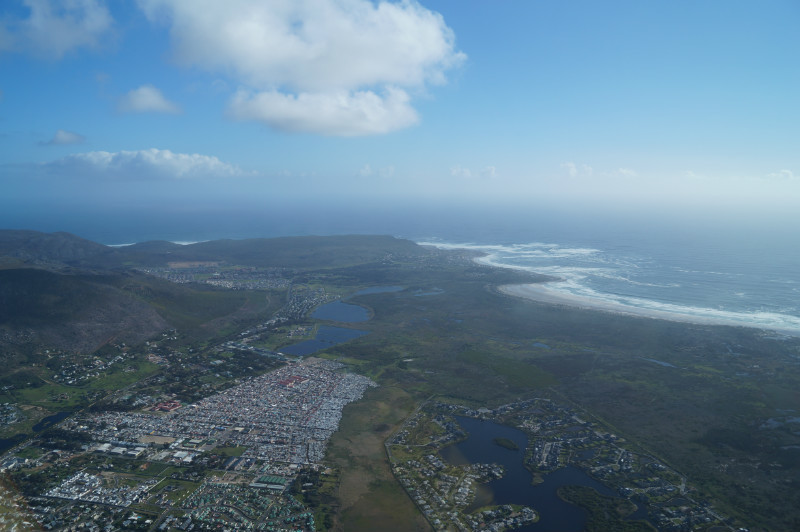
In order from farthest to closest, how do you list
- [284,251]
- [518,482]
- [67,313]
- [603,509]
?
1. [284,251]
2. [67,313]
3. [518,482]
4. [603,509]

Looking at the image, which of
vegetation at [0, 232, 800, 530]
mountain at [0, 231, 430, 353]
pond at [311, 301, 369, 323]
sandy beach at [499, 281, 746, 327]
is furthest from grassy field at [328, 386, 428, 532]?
sandy beach at [499, 281, 746, 327]

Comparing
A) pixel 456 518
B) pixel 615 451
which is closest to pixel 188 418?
pixel 456 518

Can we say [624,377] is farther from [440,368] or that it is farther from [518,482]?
[518,482]

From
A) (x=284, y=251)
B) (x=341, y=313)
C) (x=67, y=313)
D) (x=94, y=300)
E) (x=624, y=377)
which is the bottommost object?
(x=624, y=377)

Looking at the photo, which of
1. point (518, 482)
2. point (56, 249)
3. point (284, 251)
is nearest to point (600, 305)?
point (518, 482)

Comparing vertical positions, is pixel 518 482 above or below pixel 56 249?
below

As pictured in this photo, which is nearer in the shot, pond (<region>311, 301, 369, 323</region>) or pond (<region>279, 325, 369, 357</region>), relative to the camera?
pond (<region>279, 325, 369, 357</region>)

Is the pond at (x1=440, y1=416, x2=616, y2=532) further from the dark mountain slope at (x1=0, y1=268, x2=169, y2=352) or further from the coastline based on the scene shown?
the dark mountain slope at (x1=0, y1=268, x2=169, y2=352)

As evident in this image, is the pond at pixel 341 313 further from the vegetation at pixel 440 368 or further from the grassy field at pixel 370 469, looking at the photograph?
the grassy field at pixel 370 469

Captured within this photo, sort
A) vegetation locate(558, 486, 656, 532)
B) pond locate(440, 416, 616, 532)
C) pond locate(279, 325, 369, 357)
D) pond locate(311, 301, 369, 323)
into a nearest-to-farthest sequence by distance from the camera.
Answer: vegetation locate(558, 486, 656, 532) < pond locate(440, 416, 616, 532) < pond locate(279, 325, 369, 357) < pond locate(311, 301, 369, 323)

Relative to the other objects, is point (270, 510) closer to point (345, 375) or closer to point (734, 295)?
point (345, 375)

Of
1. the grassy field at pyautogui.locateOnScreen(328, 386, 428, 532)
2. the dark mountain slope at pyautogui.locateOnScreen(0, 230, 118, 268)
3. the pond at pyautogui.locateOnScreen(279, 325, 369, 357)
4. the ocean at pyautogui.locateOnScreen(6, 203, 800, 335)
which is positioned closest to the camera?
the grassy field at pyautogui.locateOnScreen(328, 386, 428, 532)
